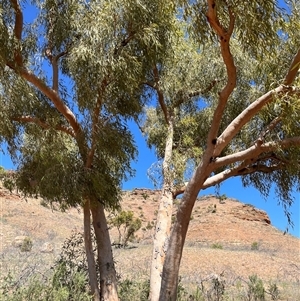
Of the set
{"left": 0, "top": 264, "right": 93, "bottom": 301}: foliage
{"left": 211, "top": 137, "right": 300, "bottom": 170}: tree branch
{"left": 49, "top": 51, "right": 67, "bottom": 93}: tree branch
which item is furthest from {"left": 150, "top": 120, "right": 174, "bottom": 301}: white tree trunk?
{"left": 49, "top": 51, "right": 67, "bottom": 93}: tree branch

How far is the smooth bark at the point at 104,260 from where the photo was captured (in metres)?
6.93

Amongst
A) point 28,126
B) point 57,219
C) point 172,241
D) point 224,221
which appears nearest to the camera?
point 172,241

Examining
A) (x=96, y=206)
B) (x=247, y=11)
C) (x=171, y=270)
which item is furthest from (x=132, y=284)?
(x=247, y=11)

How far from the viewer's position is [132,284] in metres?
8.86

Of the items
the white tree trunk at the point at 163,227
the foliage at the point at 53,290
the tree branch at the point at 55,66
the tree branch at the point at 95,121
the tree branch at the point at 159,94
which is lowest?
the foliage at the point at 53,290

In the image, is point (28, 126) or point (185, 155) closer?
point (28, 126)

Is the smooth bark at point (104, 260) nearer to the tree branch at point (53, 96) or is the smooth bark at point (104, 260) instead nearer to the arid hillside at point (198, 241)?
the arid hillside at point (198, 241)

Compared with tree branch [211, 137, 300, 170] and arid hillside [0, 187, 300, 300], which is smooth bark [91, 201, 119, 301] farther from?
tree branch [211, 137, 300, 170]

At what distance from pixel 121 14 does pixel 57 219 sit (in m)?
28.8

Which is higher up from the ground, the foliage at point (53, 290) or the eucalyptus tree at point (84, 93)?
the eucalyptus tree at point (84, 93)

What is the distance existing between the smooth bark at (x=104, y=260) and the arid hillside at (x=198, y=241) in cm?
92

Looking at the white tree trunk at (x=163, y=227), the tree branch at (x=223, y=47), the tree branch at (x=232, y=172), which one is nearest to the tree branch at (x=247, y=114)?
the tree branch at (x=223, y=47)

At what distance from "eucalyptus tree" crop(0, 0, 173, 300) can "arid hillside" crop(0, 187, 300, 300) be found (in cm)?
131

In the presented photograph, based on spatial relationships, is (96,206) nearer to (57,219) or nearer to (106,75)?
(106,75)
